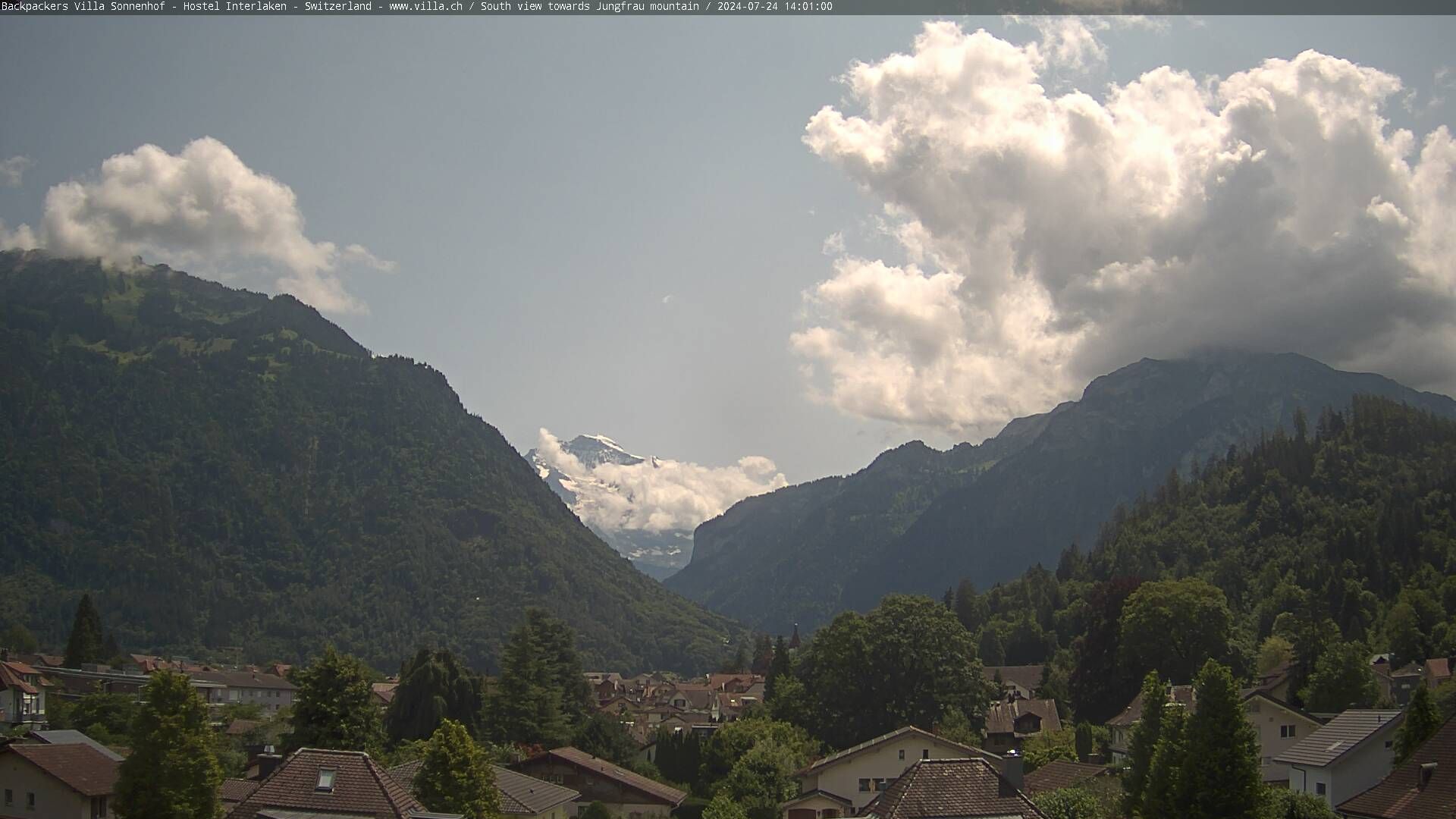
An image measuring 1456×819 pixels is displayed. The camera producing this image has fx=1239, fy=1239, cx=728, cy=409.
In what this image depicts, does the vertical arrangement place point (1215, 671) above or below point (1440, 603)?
below

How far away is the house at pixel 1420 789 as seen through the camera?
121 ft

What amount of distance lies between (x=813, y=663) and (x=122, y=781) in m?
58.7

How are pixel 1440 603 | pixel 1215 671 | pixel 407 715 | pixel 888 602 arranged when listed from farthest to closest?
pixel 1440 603, pixel 888 602, pixel 407 715, pixel 1215 671

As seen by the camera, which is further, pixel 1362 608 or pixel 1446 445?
pixel 1446 445

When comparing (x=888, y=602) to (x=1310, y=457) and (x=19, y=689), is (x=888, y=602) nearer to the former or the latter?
(x=19, y=689)

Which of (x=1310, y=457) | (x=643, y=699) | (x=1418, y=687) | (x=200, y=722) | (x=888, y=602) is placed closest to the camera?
(x=200, y=722)

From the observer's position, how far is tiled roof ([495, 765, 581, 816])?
49594 mm

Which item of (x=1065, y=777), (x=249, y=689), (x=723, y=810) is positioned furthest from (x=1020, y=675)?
(x=723, y=810)

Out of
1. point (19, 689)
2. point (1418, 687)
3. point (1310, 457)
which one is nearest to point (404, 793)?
point (1418, 687)

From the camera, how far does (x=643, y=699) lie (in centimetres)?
14625

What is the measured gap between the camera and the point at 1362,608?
119 m

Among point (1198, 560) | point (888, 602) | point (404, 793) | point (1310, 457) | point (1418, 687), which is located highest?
point (1310, 457)

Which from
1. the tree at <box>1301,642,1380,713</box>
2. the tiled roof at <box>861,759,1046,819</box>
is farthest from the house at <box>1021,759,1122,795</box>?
the tree at <box>1301,642,1380,713</box>

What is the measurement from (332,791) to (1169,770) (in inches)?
995
